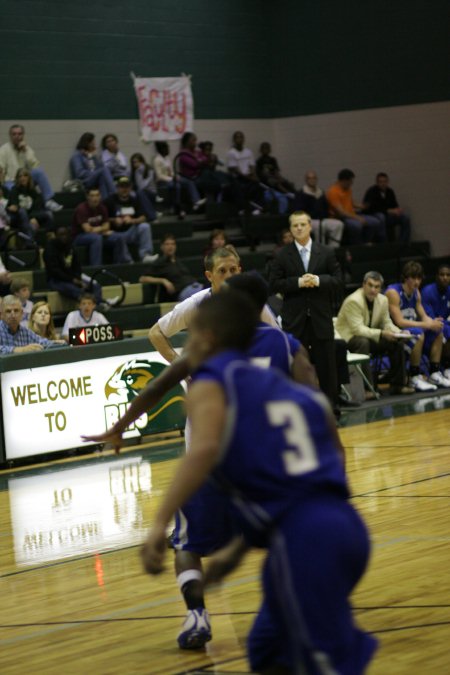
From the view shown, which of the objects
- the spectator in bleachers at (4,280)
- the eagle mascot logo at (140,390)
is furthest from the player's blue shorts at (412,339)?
the spectator in bleachers at (4,280)

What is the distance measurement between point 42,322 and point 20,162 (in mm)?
5694

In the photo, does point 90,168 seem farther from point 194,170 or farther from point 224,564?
point 224,564

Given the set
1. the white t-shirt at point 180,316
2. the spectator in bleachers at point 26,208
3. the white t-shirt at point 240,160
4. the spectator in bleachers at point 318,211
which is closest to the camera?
the white t-shirt at point 180,316

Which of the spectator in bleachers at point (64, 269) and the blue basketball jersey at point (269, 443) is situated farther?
the spectator in bleachers at point (64, 269)

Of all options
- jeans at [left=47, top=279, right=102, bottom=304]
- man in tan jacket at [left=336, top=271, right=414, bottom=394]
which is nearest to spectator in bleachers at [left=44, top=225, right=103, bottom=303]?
jeans at [left=47, top=279, right=102, bottom=304]

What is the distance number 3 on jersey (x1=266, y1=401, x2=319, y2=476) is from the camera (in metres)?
2.99

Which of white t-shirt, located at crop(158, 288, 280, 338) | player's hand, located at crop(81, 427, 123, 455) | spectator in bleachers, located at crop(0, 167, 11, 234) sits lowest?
player's hand, located at crop(81, 427, 123, 455)

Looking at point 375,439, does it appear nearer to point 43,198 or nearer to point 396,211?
point 43,198

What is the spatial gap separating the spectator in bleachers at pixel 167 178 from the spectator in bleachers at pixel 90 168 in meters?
1.20

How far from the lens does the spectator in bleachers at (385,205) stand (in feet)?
62.3

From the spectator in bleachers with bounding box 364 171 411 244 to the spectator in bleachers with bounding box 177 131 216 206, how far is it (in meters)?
2.42

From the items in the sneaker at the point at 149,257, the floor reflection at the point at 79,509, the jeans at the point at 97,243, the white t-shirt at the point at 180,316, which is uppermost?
the jeans at the point at 97,243

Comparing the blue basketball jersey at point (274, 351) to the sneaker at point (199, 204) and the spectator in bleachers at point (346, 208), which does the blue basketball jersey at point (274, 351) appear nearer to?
the sneaker at point (199, 204)

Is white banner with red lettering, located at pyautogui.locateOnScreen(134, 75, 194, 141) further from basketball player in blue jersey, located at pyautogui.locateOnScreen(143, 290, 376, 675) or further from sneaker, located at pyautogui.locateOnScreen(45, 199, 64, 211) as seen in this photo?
basketball player in blue jersey, located at pyautogui.locateOnScreen(143, 290, 376, 675)
